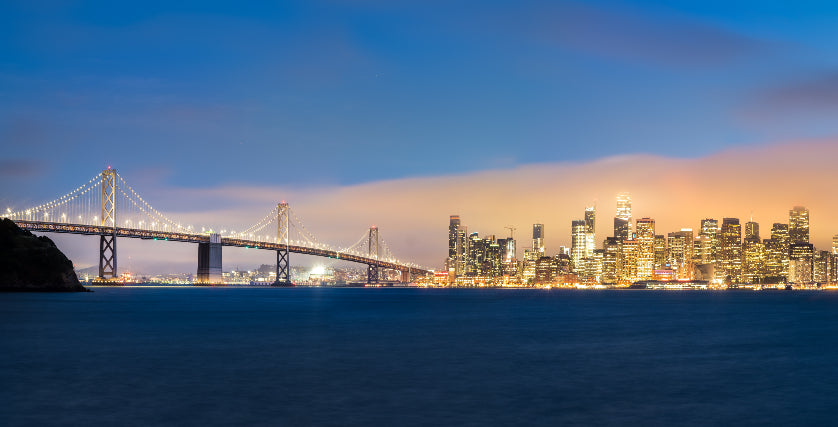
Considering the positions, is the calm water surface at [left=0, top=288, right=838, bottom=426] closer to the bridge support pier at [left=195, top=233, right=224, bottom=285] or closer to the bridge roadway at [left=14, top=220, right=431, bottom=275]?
the bridge roadway at [left=14, top=220, right=431, bottom=275]

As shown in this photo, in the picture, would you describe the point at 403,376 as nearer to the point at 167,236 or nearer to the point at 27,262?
the point at 27,262

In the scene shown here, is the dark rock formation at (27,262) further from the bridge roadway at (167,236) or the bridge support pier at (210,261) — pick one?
the bridge support pier at (210,261)

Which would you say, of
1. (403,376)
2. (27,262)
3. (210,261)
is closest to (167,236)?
(210,261)

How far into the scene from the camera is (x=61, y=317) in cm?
5344

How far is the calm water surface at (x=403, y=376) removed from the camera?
64.2 feet

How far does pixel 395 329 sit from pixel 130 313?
2501 cm

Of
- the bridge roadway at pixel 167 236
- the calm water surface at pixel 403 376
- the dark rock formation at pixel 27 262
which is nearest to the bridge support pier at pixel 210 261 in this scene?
the bridge roadway at pixel 167 236

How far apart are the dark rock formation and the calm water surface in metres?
39.6

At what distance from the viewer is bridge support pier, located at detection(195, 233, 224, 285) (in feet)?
468

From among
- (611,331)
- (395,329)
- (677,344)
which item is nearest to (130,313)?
(395,329)

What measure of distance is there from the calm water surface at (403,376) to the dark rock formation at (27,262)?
3958 cm

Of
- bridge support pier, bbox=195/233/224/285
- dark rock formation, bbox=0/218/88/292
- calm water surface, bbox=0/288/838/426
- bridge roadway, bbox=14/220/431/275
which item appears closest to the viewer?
calm water surface, bbox=0/288/838/426

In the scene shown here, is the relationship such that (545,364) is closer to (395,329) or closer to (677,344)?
(677,344)

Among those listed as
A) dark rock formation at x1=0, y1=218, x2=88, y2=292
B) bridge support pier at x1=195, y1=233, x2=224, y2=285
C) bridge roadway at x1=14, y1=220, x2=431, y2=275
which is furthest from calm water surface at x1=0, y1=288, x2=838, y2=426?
bridge support pier at x1=195, y1=233, x2=224, y2=285
